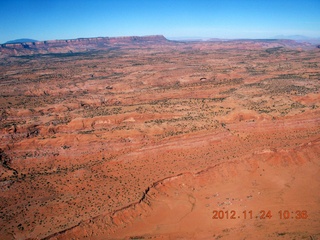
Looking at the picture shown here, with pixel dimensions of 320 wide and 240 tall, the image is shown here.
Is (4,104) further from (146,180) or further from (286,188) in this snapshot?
(286,188)

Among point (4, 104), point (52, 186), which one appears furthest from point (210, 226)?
point (4, 104)

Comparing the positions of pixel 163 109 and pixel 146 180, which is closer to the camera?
pixel 146 180

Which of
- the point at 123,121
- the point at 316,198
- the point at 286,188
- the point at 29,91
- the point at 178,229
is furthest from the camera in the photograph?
the point at 29,91
